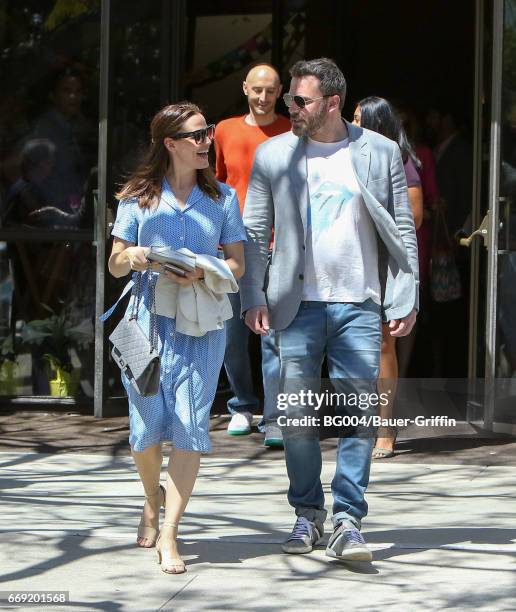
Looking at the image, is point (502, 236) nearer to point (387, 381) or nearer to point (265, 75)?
point (387, 381)

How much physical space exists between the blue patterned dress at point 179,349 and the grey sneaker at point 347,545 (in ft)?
1.95

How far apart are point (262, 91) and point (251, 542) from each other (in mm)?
3131

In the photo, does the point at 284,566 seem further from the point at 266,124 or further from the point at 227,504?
the point at 266,124

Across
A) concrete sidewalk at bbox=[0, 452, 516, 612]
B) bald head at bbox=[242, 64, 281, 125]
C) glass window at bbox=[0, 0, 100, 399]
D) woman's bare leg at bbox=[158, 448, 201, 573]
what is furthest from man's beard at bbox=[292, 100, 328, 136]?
glass window at bbox=[0, 0, 100, 399]

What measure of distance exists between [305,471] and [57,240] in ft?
12.4

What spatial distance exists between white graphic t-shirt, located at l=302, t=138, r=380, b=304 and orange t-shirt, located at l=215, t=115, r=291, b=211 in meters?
2.41

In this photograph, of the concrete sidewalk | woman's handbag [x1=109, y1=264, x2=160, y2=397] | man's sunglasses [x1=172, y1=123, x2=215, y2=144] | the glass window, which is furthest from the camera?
the glass window

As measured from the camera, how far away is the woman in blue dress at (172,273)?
5266 mm

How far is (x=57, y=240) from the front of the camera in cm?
882

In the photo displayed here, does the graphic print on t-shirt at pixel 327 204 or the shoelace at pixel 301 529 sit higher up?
the graphic print on t-shirt at pixel 327 204

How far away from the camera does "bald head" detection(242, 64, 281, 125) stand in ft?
26.0

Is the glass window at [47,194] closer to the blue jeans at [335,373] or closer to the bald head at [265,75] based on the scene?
the bald head at [265,75]

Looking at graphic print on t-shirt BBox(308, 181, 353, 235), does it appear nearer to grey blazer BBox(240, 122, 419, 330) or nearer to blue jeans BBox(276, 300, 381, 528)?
grey blazer BBox(240, 122, 419, 330)

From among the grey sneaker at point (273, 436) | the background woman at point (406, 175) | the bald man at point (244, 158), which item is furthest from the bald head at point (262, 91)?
the grey sneaker at point (273, 436)
